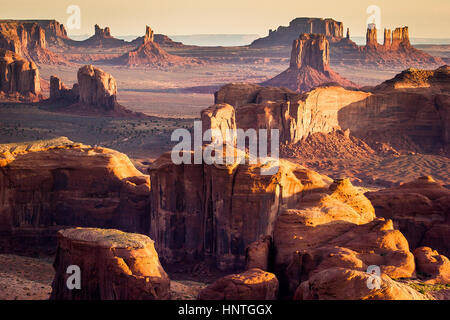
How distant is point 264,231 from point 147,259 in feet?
29.0

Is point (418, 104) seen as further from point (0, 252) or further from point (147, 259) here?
point (147, 259)

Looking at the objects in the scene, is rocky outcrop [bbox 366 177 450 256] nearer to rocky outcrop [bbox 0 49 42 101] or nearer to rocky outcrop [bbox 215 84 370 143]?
rocky outcrop [bbox 215 84 370 143]

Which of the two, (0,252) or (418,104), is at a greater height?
(418,104)

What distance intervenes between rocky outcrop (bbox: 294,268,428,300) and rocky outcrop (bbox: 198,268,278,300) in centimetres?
279

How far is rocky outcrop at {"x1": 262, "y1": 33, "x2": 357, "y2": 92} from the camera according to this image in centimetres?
14299

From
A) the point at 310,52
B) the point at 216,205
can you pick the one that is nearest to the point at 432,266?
the point at 216,205

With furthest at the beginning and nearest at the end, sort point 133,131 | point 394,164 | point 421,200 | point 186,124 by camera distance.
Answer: point 186,124
point 133,131
point 394,164
point 421,200

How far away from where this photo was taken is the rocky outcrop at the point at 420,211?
102ft

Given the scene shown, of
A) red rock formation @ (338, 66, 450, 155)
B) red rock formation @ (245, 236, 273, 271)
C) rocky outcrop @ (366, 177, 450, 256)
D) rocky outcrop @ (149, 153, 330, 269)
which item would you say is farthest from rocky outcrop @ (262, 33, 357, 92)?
red rock formation @ (245, 236, 273, 271)

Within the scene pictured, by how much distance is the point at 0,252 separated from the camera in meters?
33.4

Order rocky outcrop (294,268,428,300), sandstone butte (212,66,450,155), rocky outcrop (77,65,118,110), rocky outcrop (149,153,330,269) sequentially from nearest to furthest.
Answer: rocky outcrop (294,268,428,300), rocky outcrop (149,153,330,269), sandstone butte (212,66,450,155), rocky outcrop (77,65,118,110)

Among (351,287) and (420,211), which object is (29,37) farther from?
(351,287)

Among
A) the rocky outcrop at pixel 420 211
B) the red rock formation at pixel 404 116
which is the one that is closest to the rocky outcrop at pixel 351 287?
the rocky outcrop at pixel 420 211
